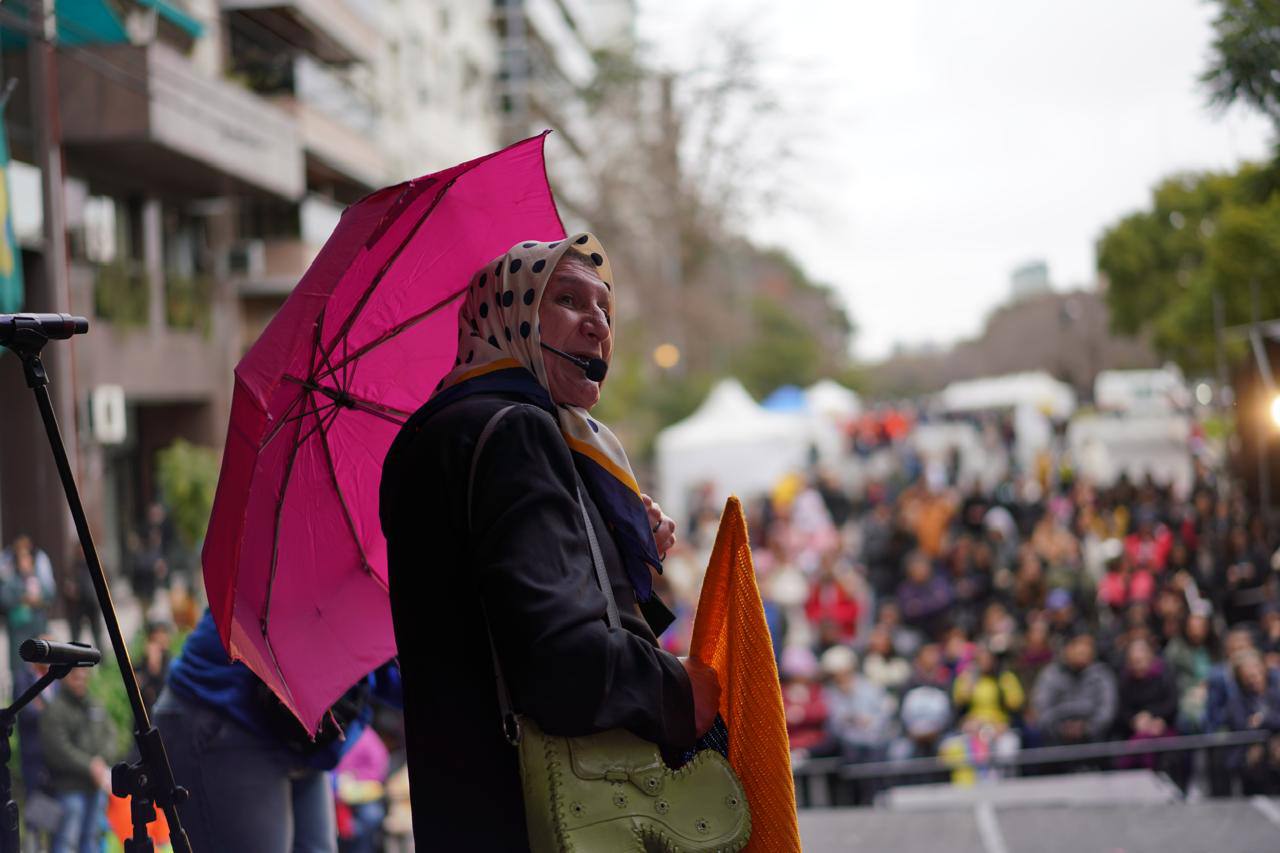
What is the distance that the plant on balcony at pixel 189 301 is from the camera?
70.0 ft

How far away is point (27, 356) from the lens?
2619 mm

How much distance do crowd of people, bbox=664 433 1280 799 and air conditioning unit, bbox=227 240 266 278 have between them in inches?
429

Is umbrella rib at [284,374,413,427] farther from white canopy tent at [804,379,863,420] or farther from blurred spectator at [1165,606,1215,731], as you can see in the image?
white canopy tent at [804,379,863,420]

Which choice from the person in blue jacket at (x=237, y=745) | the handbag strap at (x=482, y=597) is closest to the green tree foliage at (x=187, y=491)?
the person in blue jacket at (x=237, y=745)

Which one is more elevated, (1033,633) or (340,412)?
(340,412)

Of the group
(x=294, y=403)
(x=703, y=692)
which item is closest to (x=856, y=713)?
(x=294, y=403)

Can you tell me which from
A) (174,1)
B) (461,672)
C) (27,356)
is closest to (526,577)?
(461,672)

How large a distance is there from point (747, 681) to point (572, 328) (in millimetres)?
658

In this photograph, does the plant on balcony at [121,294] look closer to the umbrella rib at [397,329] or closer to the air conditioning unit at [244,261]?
the air conditioning unit at [244,261]

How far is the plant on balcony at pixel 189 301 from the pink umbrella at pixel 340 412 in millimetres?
19253

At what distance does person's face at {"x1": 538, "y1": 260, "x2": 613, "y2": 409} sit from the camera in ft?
7.75

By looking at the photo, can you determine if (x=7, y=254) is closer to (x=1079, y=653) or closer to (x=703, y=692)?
(x=703, y=692)

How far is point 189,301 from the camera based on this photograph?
21844 millimetres

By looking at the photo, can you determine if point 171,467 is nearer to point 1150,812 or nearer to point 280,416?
point 1150,812
